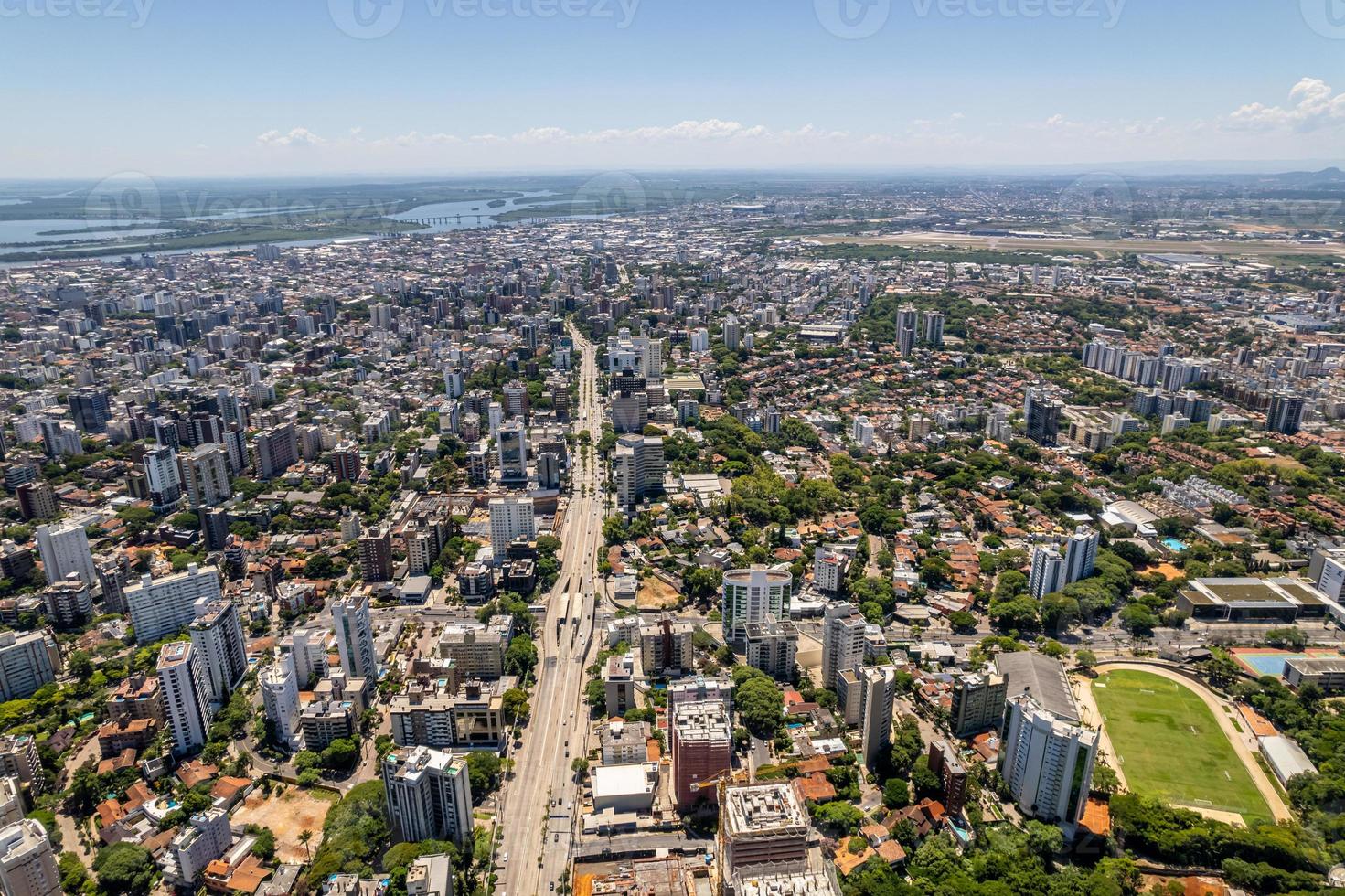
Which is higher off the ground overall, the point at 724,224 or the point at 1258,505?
the point at 724,224

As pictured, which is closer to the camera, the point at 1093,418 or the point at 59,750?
the point at 59,750

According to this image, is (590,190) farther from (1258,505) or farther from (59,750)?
(59,750)

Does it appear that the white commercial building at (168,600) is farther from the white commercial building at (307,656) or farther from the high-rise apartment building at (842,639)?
the high-rise apartment building at (842,639)

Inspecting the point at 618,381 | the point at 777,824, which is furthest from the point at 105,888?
the point at 618,381

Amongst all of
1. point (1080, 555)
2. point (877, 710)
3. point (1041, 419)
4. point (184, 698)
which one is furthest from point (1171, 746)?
point (184, 698)

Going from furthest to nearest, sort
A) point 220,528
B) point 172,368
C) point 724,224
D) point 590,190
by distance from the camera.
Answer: point 724,224 < point 590,190 < point 172,368 < point 220,528

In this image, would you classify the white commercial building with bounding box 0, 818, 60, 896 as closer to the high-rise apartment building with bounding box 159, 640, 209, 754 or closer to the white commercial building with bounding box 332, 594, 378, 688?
the high-rise apartment building with bounding box 159, 640, 209, 754
